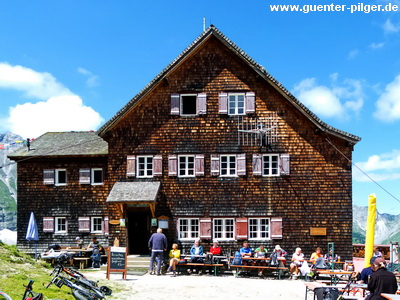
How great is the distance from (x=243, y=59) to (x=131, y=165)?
7.31m

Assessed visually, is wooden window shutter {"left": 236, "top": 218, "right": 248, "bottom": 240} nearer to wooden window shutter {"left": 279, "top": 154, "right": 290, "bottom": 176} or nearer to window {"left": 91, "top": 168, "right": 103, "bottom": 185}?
wooden window shutter {"left": 279, "top": 154, "right": 290, "bottom": 176}

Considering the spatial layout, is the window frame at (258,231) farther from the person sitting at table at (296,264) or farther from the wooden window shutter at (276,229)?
the person sitting at table at (296,264)

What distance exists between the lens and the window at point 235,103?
24.4 m

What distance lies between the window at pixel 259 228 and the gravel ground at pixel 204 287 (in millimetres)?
3354

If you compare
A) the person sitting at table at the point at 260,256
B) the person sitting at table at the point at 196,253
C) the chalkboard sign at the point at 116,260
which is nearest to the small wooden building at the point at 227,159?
the person sitting at table at the point at 260,256

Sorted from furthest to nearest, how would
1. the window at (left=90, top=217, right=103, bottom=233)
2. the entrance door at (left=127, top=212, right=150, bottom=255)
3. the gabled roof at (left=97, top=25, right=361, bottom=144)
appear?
the window at (left=90, top=217, right=103, bottom=233) < the entrance door at (left=127, top=212, right=150, bottom=255) < the gabled roof at (left=97, top=25, right=361, bottom=144)

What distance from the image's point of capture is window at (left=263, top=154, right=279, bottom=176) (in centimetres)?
2408

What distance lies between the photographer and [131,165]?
24.4 meters

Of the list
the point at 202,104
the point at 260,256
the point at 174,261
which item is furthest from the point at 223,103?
the point at 174,261

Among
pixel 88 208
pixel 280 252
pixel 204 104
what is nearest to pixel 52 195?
pixel 88 208

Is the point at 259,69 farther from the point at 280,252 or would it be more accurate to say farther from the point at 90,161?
the point at 90,161

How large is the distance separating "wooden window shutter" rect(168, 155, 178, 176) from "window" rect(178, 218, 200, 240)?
227cm

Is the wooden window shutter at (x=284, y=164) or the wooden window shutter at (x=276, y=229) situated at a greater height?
the wooden window shutter at (x=284, y=164)

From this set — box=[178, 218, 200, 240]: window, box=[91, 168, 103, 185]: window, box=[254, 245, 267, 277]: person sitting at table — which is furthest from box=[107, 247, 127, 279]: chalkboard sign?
box=[91, 168, 103, 185]: window
